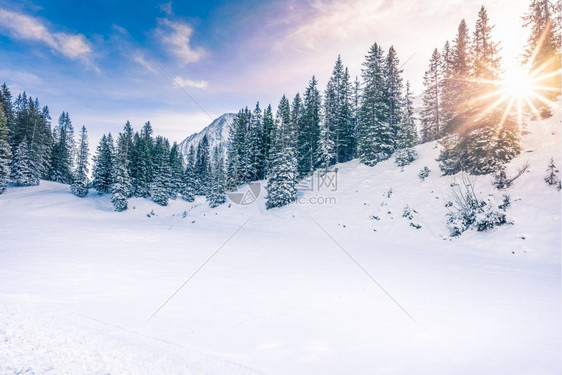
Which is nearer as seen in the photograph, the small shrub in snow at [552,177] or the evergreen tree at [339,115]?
the small shrub in snow at [552,177]

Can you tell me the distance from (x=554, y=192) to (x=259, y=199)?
86.5ft

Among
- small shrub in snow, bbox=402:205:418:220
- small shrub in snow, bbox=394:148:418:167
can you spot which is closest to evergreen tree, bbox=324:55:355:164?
small shrub in snow, bbox=394:148:418:167

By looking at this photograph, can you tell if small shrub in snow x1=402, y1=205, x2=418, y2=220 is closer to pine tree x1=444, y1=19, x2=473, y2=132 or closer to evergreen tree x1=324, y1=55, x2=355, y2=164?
pine tree x1=444, y1=19, x2=473, y2=132

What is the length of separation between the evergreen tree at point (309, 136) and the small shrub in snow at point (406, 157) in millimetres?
13592

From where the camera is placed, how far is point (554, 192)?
42.5ft

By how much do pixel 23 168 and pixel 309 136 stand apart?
42.9 meters

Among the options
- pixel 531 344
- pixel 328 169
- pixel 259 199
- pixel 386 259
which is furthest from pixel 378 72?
pixel 531 344

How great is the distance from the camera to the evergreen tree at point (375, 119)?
30672 mm

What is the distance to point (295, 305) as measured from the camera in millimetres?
5414

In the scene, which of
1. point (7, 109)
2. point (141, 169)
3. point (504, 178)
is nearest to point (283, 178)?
point (504, 178)

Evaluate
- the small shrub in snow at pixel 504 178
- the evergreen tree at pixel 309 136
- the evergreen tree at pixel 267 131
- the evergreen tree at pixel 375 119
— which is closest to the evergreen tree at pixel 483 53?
the small shrub in snow at pixel 504 178

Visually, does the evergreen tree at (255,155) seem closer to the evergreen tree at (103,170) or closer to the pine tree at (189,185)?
the pine tree at (189,185)

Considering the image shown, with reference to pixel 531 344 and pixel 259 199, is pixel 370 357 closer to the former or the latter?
pixel 531 344

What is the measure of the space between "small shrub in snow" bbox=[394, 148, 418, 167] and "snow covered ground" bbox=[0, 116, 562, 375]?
12.3 meters
